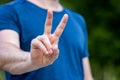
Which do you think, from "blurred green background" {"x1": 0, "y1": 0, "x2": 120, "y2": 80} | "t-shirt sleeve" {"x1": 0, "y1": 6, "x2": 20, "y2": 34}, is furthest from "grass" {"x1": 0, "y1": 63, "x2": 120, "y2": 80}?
"t-shirt sleeve" {"x1": 0, "y1": 6, "x2": 20, "y2": 34}

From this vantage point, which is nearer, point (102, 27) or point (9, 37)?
point (9, 37)

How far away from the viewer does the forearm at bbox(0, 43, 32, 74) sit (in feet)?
10.0

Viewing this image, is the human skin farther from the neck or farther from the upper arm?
the neck

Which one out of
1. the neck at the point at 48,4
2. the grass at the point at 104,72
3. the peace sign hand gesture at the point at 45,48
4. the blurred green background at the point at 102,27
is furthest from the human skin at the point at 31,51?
the blurred green background at the point at 102,27

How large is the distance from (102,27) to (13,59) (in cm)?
480

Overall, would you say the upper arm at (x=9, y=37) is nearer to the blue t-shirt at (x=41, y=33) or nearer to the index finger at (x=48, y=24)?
the blue t-shirt at (x=41, y=33)

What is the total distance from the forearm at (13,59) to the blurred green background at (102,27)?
4162mm

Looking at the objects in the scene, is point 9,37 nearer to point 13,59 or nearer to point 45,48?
point 13,59

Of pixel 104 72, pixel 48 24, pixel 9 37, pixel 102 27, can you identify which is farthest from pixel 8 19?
pixel 102 27

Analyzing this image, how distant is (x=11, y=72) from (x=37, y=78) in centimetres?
22

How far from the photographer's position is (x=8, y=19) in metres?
3.35

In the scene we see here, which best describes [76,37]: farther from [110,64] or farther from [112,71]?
[110,64]

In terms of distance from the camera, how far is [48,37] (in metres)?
2.86

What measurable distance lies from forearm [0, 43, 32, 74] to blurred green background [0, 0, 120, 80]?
416 centimetres
